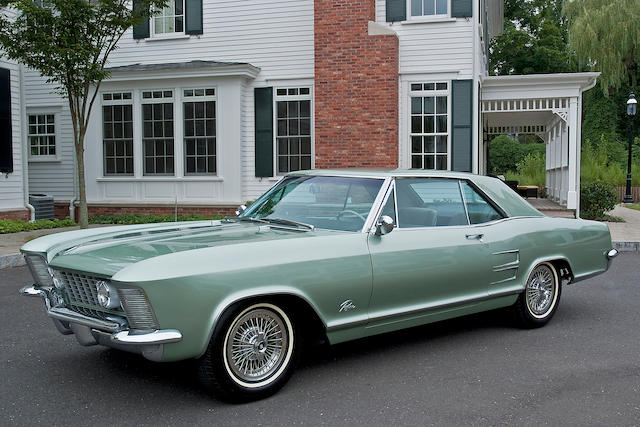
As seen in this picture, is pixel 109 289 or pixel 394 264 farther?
pixel 394 264

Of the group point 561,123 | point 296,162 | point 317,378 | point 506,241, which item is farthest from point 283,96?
point 317,378

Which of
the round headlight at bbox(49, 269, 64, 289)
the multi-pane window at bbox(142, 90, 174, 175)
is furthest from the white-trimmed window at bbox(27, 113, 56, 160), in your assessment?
the round headlight at bbox(49, 269, 64, 289)

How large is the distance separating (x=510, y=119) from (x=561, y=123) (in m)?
2.83

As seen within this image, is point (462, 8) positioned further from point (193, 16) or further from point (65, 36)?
point (65, 36)

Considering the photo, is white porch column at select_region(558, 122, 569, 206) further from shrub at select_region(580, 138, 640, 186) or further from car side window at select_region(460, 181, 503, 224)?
car side window at select_region(460, 181, 503, 224)

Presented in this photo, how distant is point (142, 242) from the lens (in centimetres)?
436

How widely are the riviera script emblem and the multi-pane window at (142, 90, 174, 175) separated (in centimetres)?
1255

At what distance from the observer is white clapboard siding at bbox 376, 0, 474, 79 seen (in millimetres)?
14547

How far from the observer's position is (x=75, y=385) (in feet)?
14.2

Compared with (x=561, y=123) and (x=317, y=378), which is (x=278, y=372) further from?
(x=561, y=123)

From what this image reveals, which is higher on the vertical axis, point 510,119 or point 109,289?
point 510,119

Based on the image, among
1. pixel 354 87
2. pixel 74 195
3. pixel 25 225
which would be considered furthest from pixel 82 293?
pixel 74 195

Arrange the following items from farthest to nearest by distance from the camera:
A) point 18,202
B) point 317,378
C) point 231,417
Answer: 1. point 18,202
2. point 317,378
3. point 231,417

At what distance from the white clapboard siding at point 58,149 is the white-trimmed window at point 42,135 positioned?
18cm
